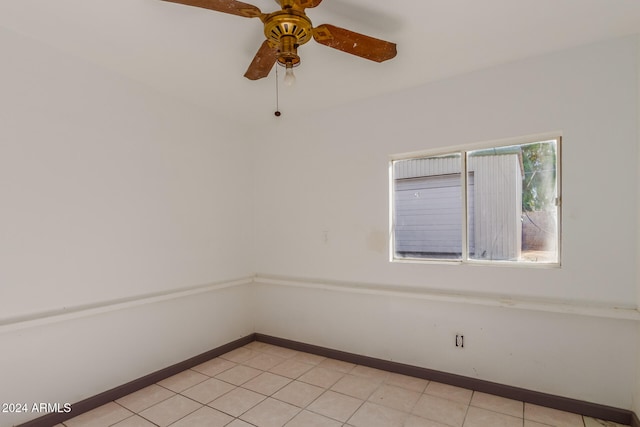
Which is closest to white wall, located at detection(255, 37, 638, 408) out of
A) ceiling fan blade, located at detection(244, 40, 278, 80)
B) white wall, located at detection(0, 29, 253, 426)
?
white wall, located at detection(0, 29, 253, 426)

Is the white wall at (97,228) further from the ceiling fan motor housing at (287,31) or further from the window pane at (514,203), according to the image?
the window pane at (514,203)

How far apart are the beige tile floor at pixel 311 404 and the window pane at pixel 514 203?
109cm

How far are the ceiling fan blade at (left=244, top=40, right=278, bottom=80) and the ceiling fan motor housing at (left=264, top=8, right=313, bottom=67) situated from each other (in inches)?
2.8

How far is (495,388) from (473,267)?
91cm

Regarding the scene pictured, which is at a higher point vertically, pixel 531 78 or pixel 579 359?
pixel 531 78

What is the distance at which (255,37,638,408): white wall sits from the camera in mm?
2123

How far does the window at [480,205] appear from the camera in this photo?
2.41 meters

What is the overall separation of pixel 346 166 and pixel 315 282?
1.22 meters

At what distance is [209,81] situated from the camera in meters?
2.71

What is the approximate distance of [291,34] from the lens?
1597 millimetres

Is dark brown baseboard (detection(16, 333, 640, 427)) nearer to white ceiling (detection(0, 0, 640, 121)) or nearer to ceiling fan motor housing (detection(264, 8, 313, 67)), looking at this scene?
white ceiling (detection(0, 0, 640, 121))

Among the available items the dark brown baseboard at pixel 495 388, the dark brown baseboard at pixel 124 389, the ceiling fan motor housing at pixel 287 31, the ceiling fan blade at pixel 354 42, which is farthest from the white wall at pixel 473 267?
the ceiling fan motor housing at pixel 287 31

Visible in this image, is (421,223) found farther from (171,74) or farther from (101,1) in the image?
(101,1)

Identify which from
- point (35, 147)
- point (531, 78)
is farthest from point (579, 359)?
point (35, 147)
